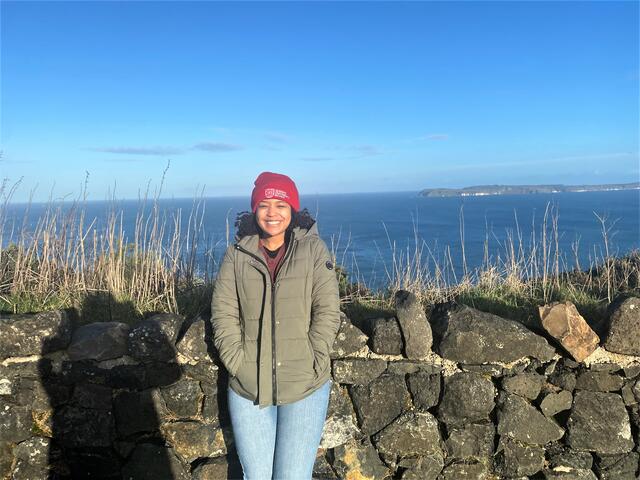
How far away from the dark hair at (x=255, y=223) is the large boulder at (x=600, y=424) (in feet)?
7.16

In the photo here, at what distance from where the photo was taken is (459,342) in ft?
10.0

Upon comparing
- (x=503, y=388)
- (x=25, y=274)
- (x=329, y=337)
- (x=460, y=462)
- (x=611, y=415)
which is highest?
(x=25, y=274)

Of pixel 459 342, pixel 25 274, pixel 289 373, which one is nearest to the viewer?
pixel 289 373

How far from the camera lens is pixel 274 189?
2.69 metres

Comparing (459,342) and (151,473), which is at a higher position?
(459,342)

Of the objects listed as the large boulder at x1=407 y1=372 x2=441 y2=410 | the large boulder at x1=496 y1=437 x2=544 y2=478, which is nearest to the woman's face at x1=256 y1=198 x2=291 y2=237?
the large boulder at x1=407 y1=372 x2=441 y2=410

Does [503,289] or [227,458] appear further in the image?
[503,289]

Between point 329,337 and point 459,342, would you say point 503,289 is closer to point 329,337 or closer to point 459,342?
point 459,342

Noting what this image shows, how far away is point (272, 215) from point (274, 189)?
0.15 meters

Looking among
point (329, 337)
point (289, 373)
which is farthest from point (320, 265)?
point (289, 373)

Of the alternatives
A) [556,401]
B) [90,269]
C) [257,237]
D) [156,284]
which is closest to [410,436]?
[556,401]

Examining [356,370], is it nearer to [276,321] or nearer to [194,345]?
[276,321]

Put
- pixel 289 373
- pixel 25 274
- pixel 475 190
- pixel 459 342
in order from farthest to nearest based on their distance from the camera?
1. pixel 475 190
2. pixel 25 274
3. pixel 459 342
4. pixel 289 373

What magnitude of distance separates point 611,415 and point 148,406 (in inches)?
123
